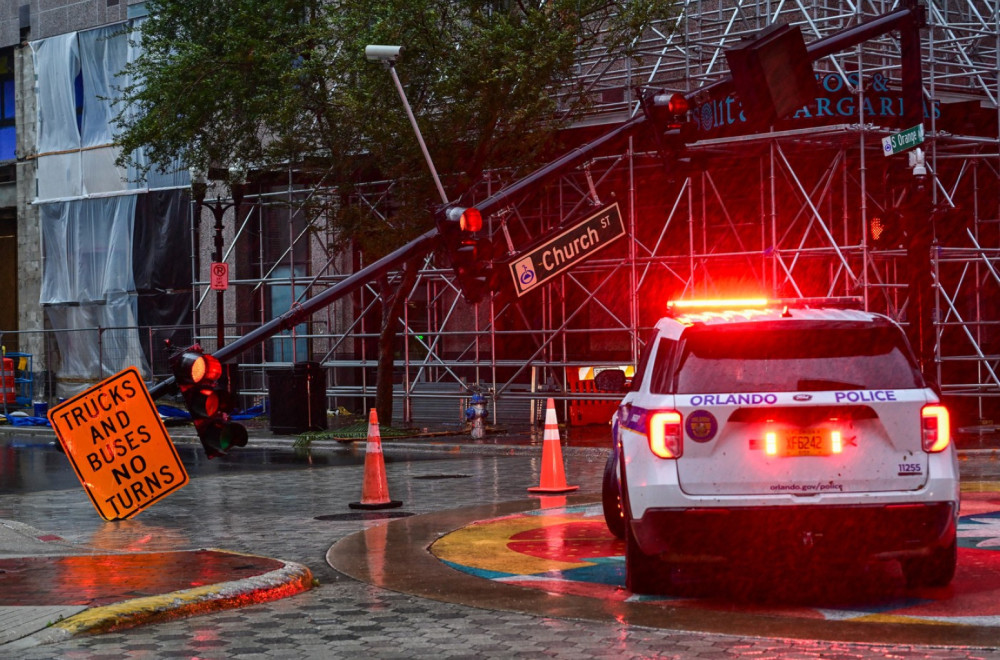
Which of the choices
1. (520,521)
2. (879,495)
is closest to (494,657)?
(879,495)

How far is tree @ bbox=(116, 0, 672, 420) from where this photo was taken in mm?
24766

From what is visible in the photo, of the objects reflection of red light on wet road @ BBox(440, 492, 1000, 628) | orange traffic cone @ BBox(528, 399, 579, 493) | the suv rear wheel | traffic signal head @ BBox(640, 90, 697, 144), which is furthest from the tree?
the suv rear wheel

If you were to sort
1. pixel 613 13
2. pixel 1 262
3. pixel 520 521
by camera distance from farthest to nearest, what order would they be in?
pixel 1 262
pixel 613 13
pixel 520 521

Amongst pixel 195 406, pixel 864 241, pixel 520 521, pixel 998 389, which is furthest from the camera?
pixel 998 389

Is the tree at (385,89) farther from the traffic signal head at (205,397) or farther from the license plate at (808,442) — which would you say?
the license plate at (808,442)

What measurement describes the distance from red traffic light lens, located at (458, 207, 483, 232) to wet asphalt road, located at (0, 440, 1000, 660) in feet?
9.57

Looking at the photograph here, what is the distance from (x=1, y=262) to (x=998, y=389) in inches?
1311

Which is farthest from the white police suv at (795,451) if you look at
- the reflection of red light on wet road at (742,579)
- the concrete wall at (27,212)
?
the concrete wall at (27,212)

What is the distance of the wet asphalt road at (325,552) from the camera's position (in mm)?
7613

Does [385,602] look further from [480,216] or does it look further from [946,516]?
[480,216]

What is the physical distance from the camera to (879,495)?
337 inches

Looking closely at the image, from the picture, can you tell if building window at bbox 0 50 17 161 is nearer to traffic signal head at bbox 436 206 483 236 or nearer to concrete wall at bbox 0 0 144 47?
concrete wall at bbox 0 0 144 47

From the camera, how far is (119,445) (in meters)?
13.0

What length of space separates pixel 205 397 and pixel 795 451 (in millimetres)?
4177
